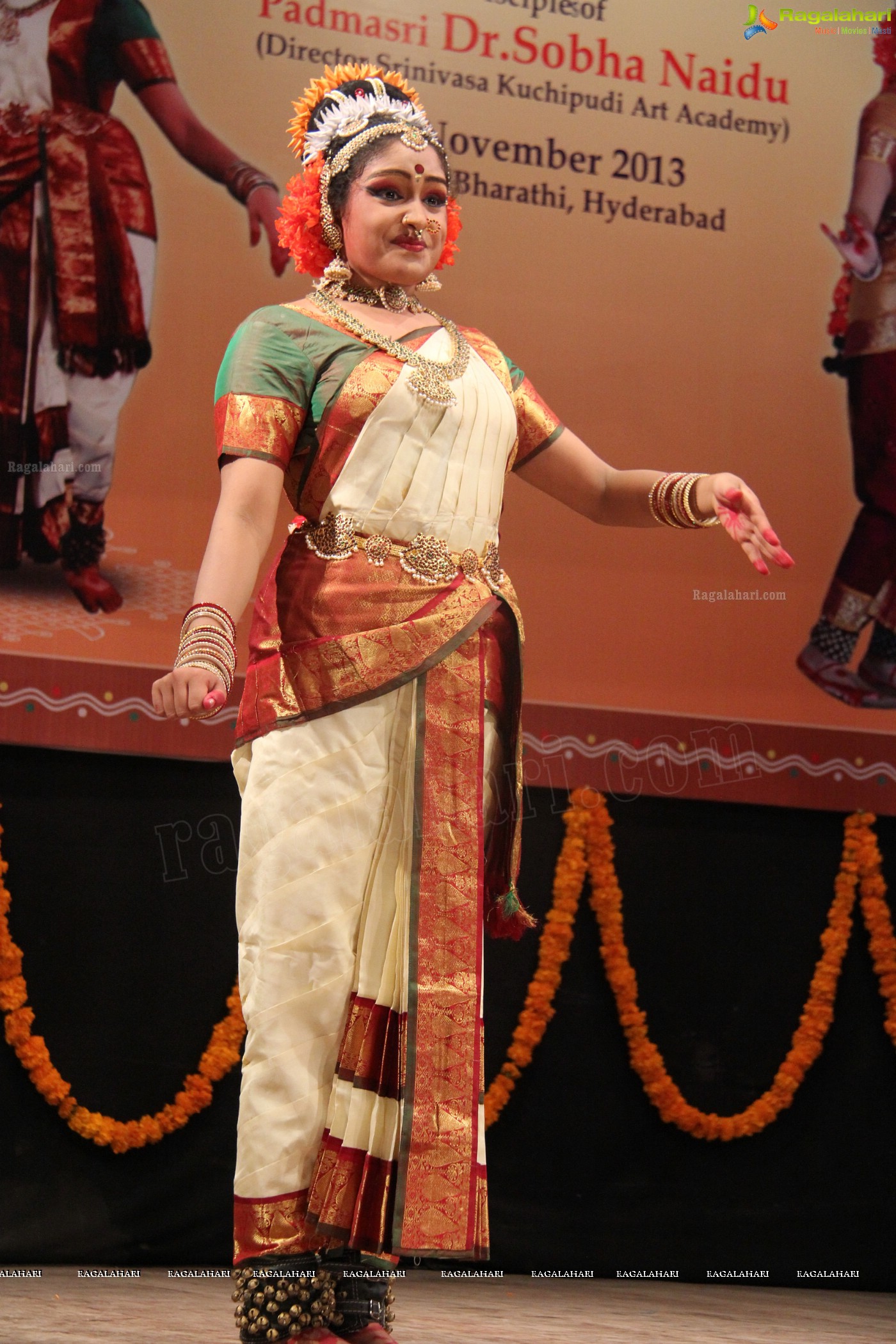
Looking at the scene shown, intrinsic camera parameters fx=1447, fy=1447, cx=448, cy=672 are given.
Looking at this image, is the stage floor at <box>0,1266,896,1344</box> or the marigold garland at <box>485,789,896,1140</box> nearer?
the stage floor at <box>0,1266,896,1344</box>

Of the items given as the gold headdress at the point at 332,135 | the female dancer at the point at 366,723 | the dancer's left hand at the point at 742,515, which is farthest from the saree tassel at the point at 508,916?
the gold headdress at the point at 332,135

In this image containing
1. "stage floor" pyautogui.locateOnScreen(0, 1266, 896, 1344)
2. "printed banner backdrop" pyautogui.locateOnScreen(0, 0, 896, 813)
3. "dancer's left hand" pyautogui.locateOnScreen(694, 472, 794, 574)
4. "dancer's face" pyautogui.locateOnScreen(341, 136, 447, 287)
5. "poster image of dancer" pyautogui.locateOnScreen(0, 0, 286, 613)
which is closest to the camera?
"dancer's left hand" pyautogui.locateOnScreen(694, 472, 794, 574)

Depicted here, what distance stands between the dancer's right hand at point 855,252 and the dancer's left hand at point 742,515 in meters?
1.99

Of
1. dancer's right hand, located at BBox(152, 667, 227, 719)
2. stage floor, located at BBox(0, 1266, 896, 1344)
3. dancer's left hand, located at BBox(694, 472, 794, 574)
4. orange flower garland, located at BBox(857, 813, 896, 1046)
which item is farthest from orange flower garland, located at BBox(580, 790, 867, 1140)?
dancer's right hand, located at BBox(152, 667, 227, 719)

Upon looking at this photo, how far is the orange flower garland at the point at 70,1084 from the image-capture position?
3.12 metres

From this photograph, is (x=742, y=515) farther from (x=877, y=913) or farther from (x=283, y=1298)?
(x=877, y=913)

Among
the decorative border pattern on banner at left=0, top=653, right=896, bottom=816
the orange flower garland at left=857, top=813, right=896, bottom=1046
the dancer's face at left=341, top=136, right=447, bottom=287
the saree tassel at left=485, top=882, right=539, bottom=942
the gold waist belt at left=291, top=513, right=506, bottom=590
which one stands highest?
the dancer's face at left=341, top=136, right=447, bottom=287

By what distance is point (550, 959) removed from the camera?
3.49m

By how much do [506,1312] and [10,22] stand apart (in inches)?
117

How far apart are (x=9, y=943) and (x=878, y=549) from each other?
7.69 ft

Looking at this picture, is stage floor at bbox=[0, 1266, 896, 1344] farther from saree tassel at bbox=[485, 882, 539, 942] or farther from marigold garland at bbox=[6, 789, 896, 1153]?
saree tassel at bbox=[485, 882, 539, 942]

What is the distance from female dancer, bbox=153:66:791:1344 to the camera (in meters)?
1.83

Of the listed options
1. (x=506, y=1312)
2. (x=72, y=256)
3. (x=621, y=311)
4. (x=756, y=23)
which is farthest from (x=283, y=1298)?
(x=756, y=23)

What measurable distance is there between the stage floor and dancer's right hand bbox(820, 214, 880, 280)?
2528 millimetres
